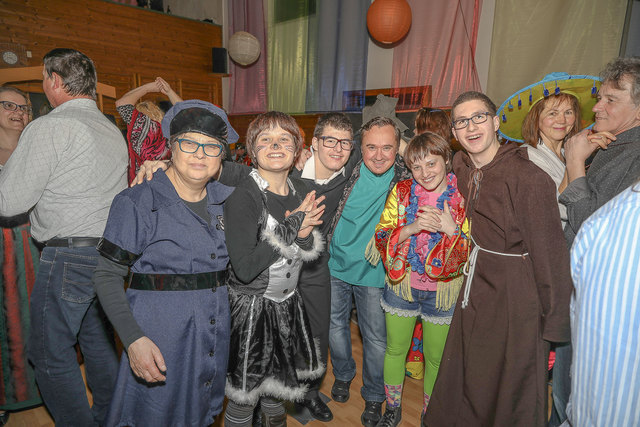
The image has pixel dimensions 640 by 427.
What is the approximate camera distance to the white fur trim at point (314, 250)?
1650 millimetres

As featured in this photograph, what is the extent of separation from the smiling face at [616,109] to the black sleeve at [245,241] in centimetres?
161

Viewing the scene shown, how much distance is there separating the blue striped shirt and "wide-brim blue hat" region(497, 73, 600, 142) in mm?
1311

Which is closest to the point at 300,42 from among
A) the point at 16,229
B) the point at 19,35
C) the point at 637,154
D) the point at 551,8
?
the point at 551,8

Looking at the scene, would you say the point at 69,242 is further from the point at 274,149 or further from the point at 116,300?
the point at 274,149

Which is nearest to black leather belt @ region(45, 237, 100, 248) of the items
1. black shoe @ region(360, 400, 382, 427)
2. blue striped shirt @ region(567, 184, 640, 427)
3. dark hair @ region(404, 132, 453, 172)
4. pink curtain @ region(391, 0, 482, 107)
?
dark hair @ region(404, 132, 453, 172)

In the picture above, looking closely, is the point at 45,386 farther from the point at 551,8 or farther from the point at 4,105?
the point at 551,8

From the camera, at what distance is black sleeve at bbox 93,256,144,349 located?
1.23 meters

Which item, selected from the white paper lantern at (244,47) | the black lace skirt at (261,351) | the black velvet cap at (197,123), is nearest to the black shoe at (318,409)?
the black lace skirt at (261,351)

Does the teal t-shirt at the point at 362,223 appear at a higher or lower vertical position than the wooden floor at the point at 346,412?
higher

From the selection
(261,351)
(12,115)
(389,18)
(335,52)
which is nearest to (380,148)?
(261,351)

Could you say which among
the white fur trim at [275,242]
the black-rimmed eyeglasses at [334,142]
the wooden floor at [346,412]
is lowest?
the wooden floor at [346,412]

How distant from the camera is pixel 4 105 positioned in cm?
224

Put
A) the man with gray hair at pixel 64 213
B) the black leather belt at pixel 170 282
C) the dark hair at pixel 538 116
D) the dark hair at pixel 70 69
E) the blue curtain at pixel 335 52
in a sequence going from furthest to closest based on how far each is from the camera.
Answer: the blue curtain at pixel 335 52 → the dark hair at pixel 538 116 → the dark hair at pixel 70 69 → the man with gray hair at pixel 64 213 → the black leather belt at pixel 170 282

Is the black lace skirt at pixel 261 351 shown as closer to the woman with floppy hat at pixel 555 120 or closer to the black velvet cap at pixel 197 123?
the black velvet cap at pixel 197 123
